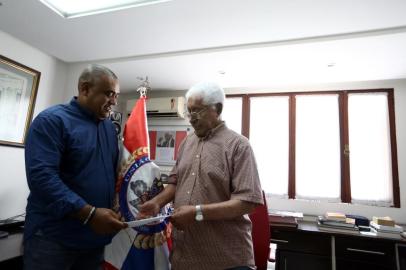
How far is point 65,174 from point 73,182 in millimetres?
44

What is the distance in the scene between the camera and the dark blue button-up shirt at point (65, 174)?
912 mm

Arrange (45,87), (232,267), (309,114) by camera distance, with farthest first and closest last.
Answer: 1. (309,114)
2. (45,87)
3. (232,267)

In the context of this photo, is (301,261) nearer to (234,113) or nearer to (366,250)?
(366,250)

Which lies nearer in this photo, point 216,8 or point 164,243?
point 164,243

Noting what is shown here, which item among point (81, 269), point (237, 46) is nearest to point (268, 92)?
point (237, 46)

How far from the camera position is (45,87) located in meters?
2.74

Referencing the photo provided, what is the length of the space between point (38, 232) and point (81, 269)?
246 millimetres

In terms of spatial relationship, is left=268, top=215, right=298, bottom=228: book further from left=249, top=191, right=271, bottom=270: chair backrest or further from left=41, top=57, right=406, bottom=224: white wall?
left=249, top=191, right=271, bottom=270: chair backrest

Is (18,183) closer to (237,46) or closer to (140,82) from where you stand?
(140,82)

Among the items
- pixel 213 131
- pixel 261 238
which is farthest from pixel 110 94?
pixel 261 238

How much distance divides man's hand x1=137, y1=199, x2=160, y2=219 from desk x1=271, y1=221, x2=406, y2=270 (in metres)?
1.54

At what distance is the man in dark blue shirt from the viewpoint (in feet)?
3.02

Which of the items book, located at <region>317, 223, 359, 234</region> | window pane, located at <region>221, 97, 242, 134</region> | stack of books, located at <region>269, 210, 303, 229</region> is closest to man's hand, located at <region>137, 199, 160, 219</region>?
stack of books, located at <region>269, 210, 303, 229</region>

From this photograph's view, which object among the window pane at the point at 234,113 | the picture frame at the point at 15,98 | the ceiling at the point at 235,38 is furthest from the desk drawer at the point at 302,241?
the picture frame at the point at 15,98
